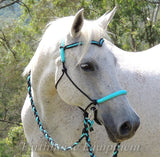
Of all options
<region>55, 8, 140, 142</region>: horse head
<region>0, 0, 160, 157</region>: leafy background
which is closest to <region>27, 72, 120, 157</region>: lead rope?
<region>55, 8, 140, 142</region>: horse head

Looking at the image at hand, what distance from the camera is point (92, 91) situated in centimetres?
219

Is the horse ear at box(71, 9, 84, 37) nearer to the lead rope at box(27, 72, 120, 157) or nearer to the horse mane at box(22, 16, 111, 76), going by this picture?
the horse mane at box(22, 16, 111, 76)

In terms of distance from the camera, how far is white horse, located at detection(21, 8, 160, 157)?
2.13 m

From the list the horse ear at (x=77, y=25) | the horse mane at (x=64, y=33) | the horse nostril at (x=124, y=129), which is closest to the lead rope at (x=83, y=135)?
the horse nostril at (x=124, y=129)

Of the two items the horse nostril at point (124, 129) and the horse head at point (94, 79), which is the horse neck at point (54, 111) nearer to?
the horse head at point (94, 79)

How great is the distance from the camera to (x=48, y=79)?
2.52 metres

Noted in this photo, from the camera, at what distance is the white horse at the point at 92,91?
84.0 inches

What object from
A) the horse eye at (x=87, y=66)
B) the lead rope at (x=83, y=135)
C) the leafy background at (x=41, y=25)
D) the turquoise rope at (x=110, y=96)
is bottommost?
the leafy background at (x=41, y=25)

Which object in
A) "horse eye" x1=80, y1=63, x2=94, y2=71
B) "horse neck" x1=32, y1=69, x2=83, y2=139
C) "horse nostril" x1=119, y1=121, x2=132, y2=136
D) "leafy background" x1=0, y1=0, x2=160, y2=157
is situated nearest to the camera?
"horse nostril" x1=119, y1=121, x2=132, y2=136

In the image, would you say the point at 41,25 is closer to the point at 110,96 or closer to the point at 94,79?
the point at 94,79

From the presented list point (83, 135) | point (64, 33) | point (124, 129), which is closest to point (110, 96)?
point (124, 129)

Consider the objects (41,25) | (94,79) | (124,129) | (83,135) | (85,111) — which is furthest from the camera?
(41,25)

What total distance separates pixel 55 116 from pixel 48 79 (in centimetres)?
48

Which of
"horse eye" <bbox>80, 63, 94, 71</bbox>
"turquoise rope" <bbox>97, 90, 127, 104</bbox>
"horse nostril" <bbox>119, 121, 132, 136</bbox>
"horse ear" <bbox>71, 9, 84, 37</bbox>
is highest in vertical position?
"horse ear" <bbox>71, 9, 84, 37</bbox>
